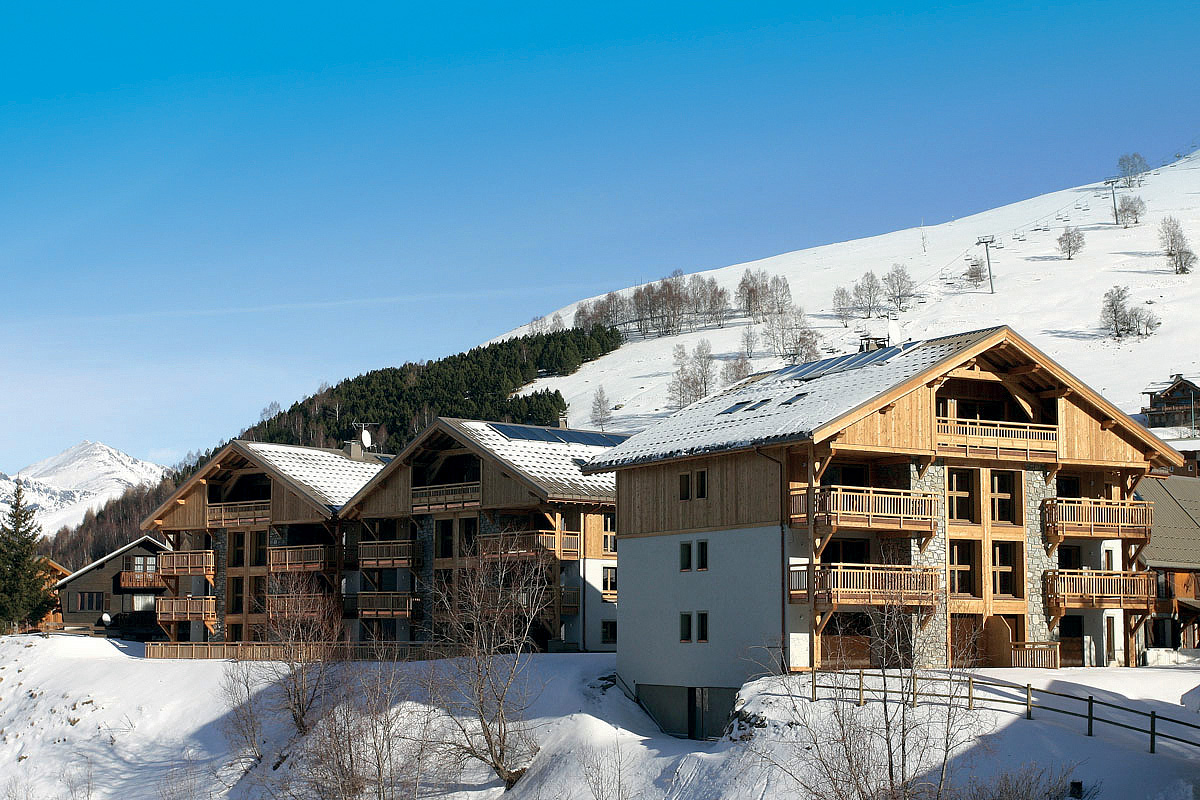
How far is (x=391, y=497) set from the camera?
69.8 meters

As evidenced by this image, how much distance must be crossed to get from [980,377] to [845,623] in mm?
10407

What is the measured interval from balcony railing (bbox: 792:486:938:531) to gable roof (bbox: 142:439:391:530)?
3184 cm

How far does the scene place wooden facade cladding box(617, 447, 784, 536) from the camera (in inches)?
1923

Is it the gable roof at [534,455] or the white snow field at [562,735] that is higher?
the gable roof at [534,455]

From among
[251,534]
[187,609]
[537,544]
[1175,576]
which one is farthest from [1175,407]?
[187,609]

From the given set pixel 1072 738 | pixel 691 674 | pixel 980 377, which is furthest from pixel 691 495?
pixel 1072 738

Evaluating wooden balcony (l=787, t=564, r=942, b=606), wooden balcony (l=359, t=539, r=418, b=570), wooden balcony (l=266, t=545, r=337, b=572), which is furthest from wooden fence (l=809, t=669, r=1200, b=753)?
wooden balcony (l=266, t=545, r=337, b=572)

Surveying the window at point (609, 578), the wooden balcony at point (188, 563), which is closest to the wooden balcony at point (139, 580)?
the wooden balcony at point (188, 563)

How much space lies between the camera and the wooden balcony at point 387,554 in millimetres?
68669

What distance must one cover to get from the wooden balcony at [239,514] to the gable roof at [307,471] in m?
1.83

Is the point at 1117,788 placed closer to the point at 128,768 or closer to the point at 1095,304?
the point at 128,768

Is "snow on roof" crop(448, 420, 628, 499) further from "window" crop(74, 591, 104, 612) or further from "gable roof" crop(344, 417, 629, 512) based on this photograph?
"window" crop(74, 591, 104, 612)

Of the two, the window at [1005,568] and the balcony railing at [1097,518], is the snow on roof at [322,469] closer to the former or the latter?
the window at [1005,568]

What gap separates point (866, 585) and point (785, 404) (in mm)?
8041
